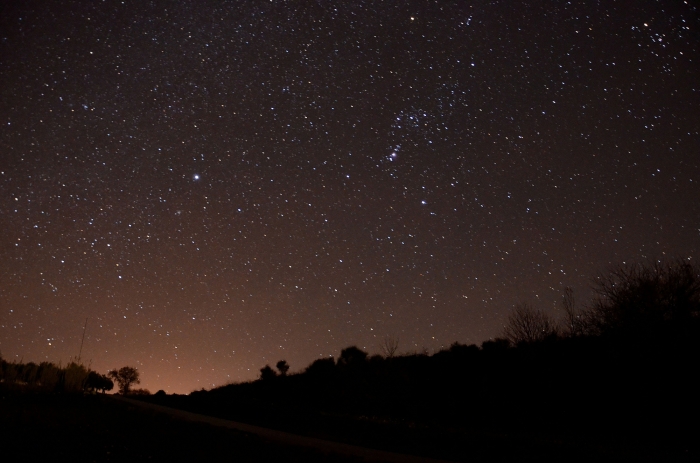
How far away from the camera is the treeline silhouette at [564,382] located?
15500mm

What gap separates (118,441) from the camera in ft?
24.7

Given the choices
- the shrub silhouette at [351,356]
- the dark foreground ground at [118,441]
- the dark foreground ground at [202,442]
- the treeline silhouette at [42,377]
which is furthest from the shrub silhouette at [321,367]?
the dark foreground ground at [118,441]

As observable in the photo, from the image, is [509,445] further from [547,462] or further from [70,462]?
[70,462]

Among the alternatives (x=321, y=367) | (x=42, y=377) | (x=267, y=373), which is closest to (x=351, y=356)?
(x=321, y=367)

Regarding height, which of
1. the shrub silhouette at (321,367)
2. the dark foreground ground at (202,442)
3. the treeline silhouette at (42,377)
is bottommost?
the dark foreground ground at (202,442)

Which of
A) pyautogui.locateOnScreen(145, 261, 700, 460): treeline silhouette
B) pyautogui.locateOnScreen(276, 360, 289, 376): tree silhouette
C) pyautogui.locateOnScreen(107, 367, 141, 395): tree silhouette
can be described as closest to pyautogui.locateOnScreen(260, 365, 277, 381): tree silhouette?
pyautogui.locateOnScreen(276, 360, 289, 376): tree silhouette

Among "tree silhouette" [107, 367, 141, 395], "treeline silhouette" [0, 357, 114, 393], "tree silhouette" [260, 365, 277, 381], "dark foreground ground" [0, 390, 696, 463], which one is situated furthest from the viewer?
"tree silhouette" [107, 367, 141, 395]

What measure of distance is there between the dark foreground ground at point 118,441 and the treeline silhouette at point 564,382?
13.7 ft

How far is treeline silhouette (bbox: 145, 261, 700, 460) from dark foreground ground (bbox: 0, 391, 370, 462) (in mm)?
4161

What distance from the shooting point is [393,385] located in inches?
941

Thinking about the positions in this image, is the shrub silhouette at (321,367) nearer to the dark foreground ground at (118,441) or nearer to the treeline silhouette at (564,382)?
the treeline silhouette at (564,382)

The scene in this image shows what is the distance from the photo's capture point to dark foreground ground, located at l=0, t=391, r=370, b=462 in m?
6.31

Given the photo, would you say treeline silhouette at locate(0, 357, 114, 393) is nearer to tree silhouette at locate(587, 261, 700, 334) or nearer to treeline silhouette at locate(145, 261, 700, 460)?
treeline silhouette at locate(145, 261, 700, 460)

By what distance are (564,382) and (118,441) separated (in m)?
16.1
